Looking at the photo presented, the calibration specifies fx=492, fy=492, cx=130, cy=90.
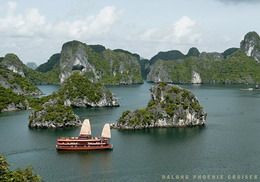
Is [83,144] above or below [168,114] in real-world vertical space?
below

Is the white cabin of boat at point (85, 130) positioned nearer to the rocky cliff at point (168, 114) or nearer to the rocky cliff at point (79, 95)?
the rocky cliff at point (168, 114)

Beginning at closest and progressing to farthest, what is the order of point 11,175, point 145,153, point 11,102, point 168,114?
point 11,175
point 145,153
point 168,114
point 11,102

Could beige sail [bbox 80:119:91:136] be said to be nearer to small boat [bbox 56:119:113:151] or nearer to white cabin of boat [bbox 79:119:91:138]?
white cabin of boat [bbox 79:119:91:138]

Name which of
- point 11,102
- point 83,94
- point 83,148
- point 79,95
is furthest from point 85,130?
point 83,94

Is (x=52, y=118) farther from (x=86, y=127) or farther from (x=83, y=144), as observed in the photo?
(x=83, y=144)

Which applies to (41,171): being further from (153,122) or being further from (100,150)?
(153,122)

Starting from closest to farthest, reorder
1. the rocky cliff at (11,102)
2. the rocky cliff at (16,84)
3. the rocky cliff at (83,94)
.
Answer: the rocky cliff at (11,102), the rocky cliff at (83,94), the rocky cliff at (16,84)

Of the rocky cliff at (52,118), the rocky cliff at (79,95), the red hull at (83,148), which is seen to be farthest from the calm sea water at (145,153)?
the rocky cliff at (79,95)
